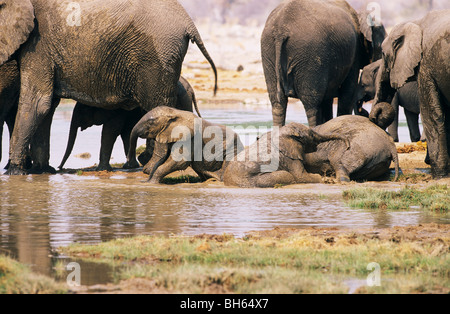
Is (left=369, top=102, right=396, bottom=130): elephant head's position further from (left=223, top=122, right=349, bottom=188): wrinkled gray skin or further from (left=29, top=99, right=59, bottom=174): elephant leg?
(left=29, top=99, right=59, bottom=174): elephant leg

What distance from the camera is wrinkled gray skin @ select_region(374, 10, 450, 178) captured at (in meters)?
10.0

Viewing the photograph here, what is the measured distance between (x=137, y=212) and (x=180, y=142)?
8.71 feet

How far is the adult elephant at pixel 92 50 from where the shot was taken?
38.6ft

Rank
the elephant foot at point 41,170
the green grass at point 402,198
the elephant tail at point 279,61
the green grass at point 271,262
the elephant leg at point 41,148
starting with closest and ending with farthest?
the green grass at point 271,262 → the green grass at point 402,198 → the elephant tail at point 279,61 → the elephant foot at point 41,170 → the elephant leg at point 41,148

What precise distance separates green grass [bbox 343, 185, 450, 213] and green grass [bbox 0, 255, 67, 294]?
4.35 meters

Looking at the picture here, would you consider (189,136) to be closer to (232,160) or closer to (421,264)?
(232,160)

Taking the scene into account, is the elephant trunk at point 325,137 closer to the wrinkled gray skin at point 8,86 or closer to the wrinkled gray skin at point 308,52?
the wrinkled gray skin at point 308,52

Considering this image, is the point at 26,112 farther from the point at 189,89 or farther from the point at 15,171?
the point at 189,89

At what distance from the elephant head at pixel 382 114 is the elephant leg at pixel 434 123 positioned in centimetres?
70

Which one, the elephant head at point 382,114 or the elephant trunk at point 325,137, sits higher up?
the elephant head at point 382,114

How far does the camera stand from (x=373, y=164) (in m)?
10.6

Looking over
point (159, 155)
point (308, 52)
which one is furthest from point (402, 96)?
point (159, 155)

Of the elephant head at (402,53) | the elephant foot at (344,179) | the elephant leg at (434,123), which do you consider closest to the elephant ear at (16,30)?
the elephant foot at (344,179)

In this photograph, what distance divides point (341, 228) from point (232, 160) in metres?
3.57
